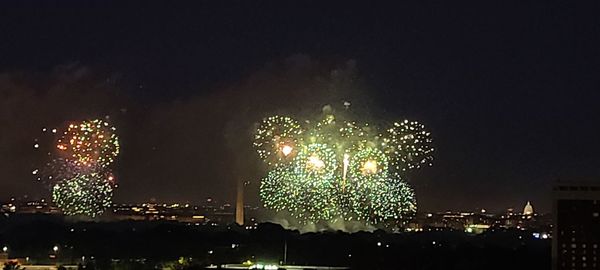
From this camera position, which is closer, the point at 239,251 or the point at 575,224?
the point at 575,224

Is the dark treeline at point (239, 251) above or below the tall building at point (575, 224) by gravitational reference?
below

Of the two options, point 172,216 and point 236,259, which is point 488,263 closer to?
point 236,259

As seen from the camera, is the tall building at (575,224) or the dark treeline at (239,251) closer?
the tall building at (575,224)

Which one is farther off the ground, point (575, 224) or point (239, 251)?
point (575, 224)

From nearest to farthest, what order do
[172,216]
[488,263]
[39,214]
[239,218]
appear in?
[488,263] → [239,218] → [39,214] → [172,216]

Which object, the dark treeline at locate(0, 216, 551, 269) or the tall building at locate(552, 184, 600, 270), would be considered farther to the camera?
the dark treeline at locate(0, 216, 551, 269)

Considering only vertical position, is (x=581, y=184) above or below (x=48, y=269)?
above

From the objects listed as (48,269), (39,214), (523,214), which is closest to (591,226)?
(48,269)

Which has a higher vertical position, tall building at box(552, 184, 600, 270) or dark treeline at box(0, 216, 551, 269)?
tall building at box(552, 184, 600, 270)
